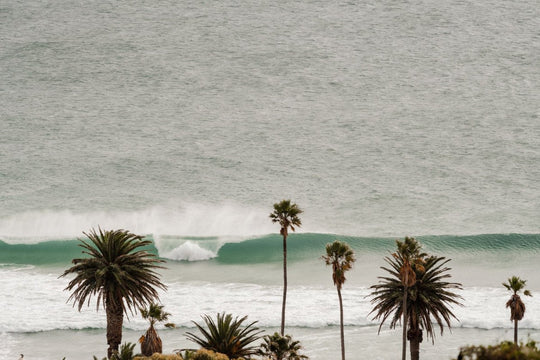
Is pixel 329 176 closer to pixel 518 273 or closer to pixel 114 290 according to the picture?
pixel 518 273

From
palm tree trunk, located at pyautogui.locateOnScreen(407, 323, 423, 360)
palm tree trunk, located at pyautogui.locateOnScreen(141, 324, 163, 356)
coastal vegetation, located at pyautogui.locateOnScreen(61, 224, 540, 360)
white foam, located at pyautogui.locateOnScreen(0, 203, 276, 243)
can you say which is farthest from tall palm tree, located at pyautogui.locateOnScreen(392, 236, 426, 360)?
white foam, located at pyautogui.locateOnScreen(0, 203, 276, 243)

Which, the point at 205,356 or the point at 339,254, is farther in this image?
the point at 339,254

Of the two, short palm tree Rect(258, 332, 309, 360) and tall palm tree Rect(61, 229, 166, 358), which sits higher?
tall palm tree Rect(61, 229, 166, 358)

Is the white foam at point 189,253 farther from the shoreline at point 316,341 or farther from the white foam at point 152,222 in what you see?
the shoreline at point 316,341

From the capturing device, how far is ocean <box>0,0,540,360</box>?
158ft

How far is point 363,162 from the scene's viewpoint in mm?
81562

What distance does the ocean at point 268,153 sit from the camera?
1897 inches

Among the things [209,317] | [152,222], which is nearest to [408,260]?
[209,317]

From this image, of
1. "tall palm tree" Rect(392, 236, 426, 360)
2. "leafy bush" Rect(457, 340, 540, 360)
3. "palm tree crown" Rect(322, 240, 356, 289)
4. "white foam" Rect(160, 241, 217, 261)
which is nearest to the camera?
"leafy bush" Rect(457, 340, 540, 360)

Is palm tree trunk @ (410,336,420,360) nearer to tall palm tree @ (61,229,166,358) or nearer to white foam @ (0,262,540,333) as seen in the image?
white foam @ (0,262,540,333)

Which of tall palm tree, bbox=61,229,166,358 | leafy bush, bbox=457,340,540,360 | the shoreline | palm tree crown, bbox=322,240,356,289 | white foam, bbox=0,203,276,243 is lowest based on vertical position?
the shoreline

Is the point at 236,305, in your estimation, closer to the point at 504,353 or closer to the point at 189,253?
the point at 189,253

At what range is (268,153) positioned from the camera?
8394cm

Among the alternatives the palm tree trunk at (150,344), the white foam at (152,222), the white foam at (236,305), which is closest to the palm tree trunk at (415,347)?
the white foam at (236,305)
